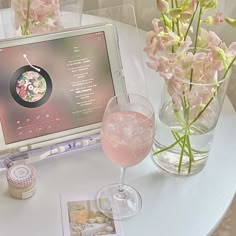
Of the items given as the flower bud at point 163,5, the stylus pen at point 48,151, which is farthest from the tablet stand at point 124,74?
the flower bud at point 163,5

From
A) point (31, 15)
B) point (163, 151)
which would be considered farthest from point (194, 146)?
point (31, 15)

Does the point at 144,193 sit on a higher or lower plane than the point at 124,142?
lower

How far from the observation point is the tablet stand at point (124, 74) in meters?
1.05

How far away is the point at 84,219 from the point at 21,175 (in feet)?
0.49

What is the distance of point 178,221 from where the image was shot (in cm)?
98

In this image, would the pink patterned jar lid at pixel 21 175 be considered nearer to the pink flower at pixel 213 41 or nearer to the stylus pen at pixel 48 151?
the stylus pen at pixel 48 151

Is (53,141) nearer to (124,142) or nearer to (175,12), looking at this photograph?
(124,142)

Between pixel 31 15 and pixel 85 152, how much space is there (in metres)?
0.33

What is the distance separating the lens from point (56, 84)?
3.49 feet

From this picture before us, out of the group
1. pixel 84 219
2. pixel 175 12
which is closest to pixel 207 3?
pixel 175 12

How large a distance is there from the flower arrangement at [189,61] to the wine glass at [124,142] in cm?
8

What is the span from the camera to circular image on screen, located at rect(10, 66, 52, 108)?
3.39 ft

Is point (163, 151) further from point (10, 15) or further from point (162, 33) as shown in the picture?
point (10, 15)

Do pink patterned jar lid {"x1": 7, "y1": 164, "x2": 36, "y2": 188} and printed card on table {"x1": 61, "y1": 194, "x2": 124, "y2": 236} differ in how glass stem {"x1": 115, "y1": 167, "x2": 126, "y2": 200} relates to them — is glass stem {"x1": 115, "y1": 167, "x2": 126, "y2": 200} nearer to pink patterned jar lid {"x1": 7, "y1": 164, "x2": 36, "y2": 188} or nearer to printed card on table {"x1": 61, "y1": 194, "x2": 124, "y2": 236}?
printed card on table {"x1": 61, "y1": 194, "x2": 124, "y2": 236}
